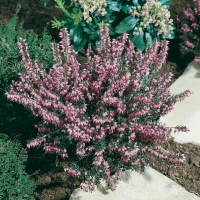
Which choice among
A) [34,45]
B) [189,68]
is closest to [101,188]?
[34,45]

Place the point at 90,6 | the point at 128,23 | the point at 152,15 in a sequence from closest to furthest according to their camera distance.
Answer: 1. the point at 90,6
2. the point at 152,15
3. the point at 128,23

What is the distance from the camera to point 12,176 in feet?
9.66

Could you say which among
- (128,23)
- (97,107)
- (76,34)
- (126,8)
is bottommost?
(97,107)

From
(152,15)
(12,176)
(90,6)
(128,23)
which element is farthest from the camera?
(128,23)

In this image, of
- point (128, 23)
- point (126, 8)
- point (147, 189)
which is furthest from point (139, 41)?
point (147, 189)

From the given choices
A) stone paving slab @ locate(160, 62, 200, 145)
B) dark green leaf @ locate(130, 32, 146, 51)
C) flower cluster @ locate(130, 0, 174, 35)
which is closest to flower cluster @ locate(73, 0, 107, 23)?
flower cluster @ locate(130, 0, 174, 35)

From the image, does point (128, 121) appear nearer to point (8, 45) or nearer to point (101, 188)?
point (101, 188)

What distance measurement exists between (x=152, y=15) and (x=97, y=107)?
135 centimetres

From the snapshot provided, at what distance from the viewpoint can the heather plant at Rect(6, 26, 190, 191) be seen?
280cm

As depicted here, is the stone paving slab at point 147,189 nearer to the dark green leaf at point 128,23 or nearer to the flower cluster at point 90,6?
the dark green leaf at point 128,23

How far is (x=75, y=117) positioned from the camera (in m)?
2.80

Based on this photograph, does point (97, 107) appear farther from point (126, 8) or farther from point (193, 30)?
point (193, 30)

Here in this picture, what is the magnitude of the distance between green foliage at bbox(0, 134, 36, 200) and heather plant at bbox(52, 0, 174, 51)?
1.45 metres

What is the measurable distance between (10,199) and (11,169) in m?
0.27
